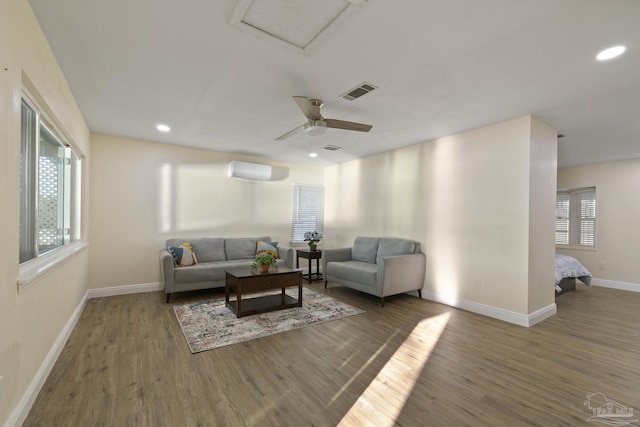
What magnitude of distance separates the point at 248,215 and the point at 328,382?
4.17 metres

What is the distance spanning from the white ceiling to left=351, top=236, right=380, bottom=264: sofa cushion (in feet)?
7.06

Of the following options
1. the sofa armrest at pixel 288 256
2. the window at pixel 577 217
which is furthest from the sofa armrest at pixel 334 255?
the window at pixel 577 217

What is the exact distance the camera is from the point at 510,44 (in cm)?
208

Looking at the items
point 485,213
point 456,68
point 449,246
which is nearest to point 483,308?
point 449,246

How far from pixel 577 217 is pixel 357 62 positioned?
22.1 ft

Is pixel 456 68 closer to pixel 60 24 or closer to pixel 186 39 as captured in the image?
pixel 186 39

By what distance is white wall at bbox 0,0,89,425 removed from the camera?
4.96 ft

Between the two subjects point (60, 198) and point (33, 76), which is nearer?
point (33, 76)

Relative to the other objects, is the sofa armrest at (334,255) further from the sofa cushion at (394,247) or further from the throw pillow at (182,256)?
the throw pillow at (182,256)

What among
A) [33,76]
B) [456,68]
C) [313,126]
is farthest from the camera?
[313,126]

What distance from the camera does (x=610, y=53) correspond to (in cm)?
218

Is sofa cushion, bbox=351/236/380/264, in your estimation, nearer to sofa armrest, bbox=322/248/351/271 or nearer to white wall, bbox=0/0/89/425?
sofa armrest, bbox=322/248/351/271

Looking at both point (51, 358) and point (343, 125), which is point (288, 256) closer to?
point (343, 125)

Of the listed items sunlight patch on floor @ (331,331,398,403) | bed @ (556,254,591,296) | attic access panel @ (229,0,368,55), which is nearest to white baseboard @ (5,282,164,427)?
sunlight patch on floor @ (331,331,398,403)
